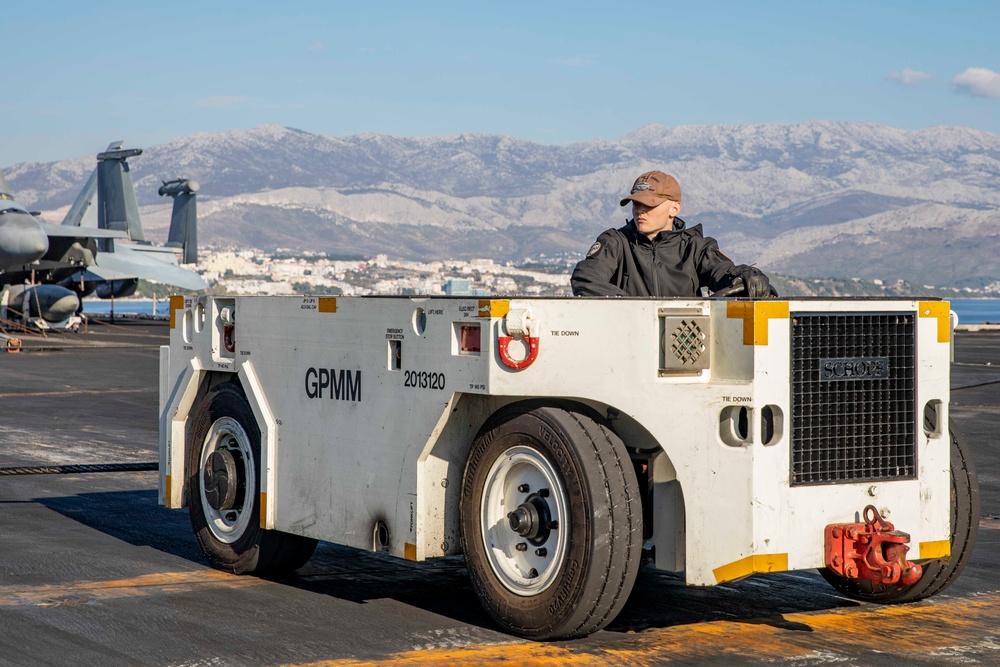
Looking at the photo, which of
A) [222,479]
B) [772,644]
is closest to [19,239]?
[222,479]

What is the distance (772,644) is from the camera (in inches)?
230

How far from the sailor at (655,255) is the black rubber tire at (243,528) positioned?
7.16 ft

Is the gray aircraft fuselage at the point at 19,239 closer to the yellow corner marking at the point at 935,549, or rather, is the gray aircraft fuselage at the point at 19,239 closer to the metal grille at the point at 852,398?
the metal grille at the point at 852,398

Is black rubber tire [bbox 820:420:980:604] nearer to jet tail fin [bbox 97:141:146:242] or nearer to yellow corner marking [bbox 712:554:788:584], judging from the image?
yellow corner marking [bbox 712:554:788:584]

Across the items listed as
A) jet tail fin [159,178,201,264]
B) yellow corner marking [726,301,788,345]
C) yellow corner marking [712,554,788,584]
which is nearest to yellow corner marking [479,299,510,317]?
yellow corner marking [726,301,788,345]

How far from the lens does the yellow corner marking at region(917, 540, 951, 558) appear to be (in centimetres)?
592

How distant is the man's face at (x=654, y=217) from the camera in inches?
268

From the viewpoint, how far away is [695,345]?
5.57 metres

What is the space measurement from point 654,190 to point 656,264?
40 cm

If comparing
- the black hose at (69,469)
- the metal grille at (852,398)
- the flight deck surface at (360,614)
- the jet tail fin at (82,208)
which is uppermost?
the jet tail fin at (82,208)

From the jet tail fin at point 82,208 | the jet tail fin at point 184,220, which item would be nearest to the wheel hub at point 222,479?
the jet tail fin at point 82,208

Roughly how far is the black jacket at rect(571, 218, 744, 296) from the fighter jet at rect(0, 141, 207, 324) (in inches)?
1416

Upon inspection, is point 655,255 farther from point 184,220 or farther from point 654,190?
point 184,220

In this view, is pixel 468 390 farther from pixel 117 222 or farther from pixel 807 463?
pixel 117 222
